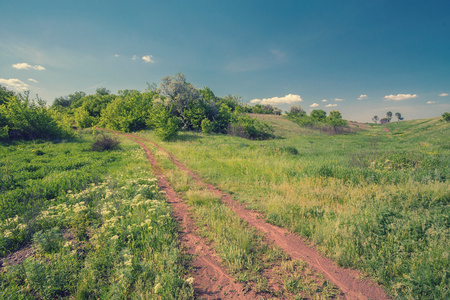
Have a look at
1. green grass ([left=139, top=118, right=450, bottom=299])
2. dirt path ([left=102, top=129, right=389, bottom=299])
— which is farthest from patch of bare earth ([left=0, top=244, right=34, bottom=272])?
green grass ([left=139, top=118, right=450, bottom=299])

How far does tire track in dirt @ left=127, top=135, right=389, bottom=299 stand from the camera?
3.65 meters

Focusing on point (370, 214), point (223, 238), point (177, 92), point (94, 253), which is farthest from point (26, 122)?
point (370, 214)

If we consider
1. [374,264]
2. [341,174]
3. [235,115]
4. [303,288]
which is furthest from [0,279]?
[235,115]

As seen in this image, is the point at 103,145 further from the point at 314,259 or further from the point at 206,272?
the point at 314,259

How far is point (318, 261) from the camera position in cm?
447

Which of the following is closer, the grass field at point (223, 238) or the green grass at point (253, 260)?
the grass field at point (223, 238)

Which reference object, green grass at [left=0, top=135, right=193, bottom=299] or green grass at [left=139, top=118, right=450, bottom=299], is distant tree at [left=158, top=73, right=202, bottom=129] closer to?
green grass at [left=139, top=118, right=450, bottom=299]

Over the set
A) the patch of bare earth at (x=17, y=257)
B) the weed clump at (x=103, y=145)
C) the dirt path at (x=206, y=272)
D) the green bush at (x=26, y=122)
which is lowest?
the dirt path at (x=206, y=272)

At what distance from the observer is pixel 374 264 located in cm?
402

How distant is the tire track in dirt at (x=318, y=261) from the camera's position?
3.65 meters

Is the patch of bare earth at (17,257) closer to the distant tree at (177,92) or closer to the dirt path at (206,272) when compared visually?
the dirt path at (206,272)

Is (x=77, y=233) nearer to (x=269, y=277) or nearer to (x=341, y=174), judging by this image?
(x=269, y=277)

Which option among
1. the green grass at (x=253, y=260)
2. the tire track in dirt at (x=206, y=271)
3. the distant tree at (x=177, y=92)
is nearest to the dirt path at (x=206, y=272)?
the tire track in dirt at (x=206, y=271)

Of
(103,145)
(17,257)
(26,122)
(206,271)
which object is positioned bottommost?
(206,271)
